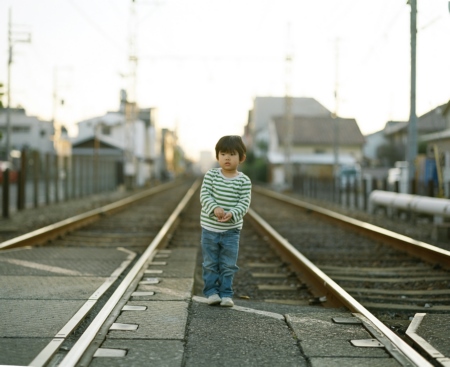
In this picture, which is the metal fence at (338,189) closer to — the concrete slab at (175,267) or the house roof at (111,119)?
the concrete slab at (175,267)

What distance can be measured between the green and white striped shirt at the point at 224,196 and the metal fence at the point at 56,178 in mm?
11101

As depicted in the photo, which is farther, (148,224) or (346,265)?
(148,224)

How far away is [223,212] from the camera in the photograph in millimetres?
4883

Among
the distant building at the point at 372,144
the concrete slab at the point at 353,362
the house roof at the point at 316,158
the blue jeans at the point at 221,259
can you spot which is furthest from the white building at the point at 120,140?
the concrete slab at the point at 353,362

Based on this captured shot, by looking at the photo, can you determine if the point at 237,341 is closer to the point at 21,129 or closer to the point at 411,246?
the point at 411,246

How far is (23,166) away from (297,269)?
37.6 ft

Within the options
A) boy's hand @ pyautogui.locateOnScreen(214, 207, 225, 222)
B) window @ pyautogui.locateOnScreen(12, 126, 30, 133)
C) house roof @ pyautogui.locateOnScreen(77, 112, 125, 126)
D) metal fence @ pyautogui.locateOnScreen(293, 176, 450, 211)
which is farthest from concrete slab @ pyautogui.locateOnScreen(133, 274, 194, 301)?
window @ pyautogui.locateOnScreen(12, 126, 30, 133)

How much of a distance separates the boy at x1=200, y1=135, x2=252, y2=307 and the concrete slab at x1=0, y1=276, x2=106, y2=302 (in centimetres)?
101

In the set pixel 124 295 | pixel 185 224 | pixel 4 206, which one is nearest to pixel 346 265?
pixel 124 295

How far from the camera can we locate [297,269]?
304 inches

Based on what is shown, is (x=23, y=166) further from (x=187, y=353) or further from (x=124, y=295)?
(x=187, y=353)

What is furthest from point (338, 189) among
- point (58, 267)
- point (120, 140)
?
point (120, 140)

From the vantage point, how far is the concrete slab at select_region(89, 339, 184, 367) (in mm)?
3529

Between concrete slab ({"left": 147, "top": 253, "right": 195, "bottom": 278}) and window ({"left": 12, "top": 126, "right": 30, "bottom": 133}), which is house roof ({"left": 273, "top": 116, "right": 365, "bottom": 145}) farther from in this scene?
concrete slab ({"left": 147, "top": 253, "right": 195, "bottom": 278})
